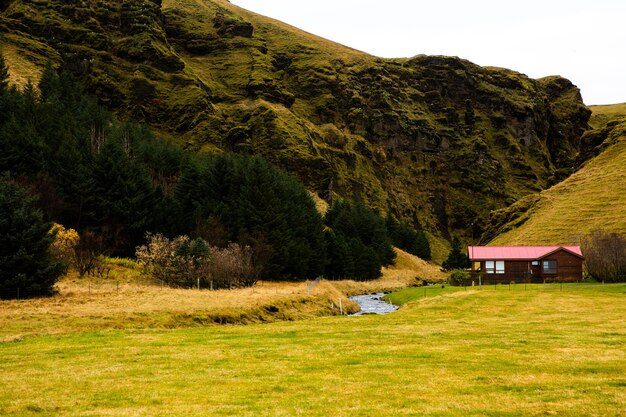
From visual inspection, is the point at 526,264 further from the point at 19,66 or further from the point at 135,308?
the point at 19,66

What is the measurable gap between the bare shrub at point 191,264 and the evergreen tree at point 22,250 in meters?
15.9

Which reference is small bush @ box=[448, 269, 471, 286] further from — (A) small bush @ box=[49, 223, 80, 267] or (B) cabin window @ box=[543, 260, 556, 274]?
(A) small bush @ box=[49, 223, 80, 267]

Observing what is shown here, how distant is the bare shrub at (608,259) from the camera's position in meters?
71.3

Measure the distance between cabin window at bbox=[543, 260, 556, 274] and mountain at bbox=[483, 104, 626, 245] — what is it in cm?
2507

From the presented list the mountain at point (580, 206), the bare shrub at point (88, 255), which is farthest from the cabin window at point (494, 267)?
the bare shrub at point (88, 255)

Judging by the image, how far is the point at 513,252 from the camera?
290 feet

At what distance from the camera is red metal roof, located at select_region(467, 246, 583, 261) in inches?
3403

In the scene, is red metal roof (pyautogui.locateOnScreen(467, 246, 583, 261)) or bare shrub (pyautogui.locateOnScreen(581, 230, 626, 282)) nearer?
bare shrub (pyautogui.locateOnScreen(581, 230, 626, 282))

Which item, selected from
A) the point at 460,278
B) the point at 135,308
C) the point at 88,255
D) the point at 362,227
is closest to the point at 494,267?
the point at 460,278

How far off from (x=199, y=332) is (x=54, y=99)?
9755 cm

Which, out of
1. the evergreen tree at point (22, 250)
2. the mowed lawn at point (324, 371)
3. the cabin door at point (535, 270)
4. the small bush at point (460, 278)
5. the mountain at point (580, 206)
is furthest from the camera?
the mountain at point (580, 206)

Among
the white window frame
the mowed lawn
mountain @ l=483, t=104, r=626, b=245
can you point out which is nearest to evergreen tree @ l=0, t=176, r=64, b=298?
the mowed lawn

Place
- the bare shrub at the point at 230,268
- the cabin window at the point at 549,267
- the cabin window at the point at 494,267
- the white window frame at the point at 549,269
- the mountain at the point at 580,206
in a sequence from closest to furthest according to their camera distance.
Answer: the bare shrub at the point at 230,268 → the white window frame at the point at 549,269 → the cabin window at the point at 549,267 → the cabin window at the point at 494,267 → the mountain at the point at 580,206

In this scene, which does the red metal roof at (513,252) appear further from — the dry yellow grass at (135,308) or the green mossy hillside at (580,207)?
the dry yellow grass at (135,308)
